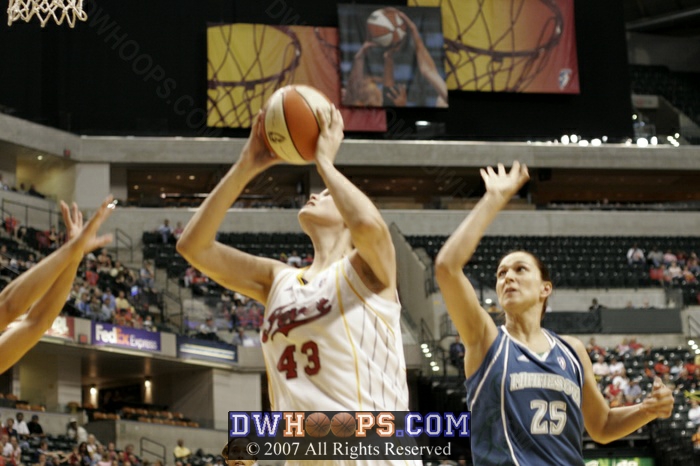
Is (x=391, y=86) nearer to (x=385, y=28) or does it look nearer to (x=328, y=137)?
(x=385, y=28)

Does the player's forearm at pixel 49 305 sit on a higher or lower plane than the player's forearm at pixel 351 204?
lower

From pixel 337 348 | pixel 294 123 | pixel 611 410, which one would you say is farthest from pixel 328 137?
pixel 611 410

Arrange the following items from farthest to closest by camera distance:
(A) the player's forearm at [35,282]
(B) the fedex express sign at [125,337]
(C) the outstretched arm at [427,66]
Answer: (C) the outstretched arm at [427,66] < (B) the fedex express sign at [125,337] < (A) the player's forearm at [35,282]

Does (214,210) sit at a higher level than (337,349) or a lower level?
higher

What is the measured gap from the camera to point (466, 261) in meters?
4.32

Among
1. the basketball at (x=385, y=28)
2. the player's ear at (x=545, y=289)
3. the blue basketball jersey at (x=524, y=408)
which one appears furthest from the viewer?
the basketball at (x=385, y=28)

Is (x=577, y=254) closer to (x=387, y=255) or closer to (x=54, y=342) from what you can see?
(x=54, y=342)

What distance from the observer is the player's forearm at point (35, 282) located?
4211 mm

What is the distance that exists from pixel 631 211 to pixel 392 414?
101 ft

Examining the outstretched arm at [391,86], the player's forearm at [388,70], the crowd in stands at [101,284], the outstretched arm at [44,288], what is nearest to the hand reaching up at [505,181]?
the outstretched arm at [44,288]

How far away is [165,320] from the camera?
2450 cm

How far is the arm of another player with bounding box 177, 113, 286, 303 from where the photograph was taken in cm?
412

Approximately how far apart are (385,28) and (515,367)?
2972 cm

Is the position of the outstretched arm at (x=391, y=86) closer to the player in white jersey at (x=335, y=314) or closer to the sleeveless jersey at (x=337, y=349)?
the player in white jersey at (x=335, y=314)
